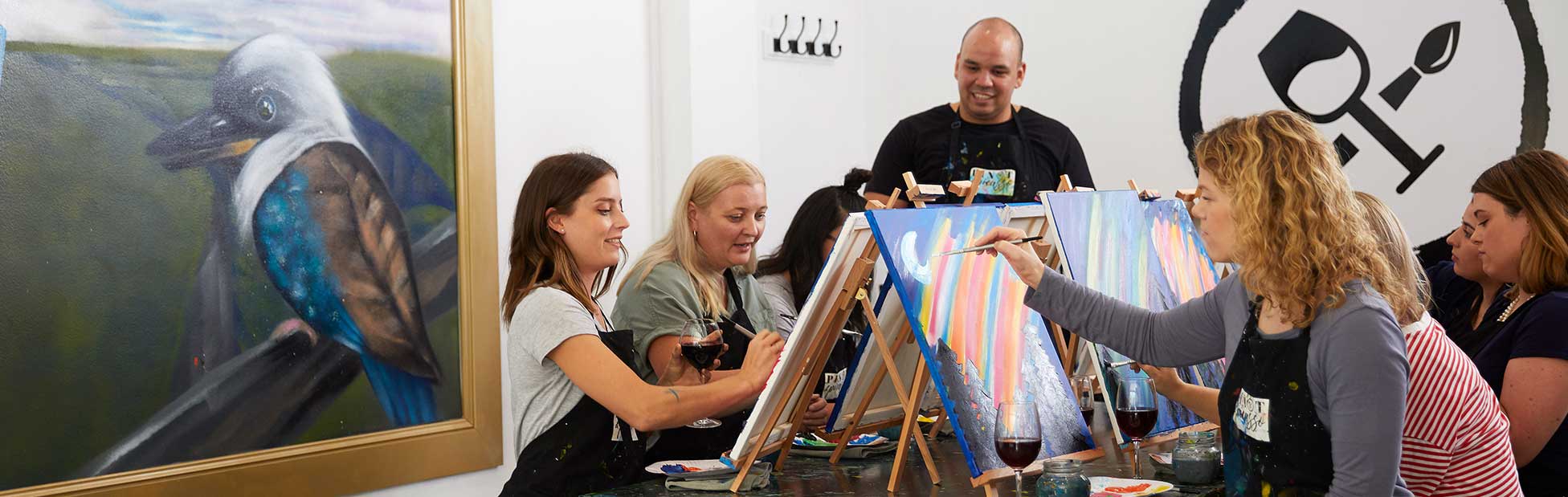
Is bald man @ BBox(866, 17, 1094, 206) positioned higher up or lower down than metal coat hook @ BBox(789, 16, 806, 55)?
lower down

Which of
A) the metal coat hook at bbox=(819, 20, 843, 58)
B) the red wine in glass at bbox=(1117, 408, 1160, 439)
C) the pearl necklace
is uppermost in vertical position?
the metal coat hook at bbox=(819, 20, 843, 58)

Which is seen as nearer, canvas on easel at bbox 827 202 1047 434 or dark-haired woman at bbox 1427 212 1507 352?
canvas on easel at bbox 827 202 1047 434

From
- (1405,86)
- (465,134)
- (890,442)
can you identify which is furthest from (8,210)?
(1405,86)

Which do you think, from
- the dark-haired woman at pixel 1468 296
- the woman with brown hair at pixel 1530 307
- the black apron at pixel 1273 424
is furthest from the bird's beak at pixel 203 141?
the woman with brown hair at pixel 1530 307

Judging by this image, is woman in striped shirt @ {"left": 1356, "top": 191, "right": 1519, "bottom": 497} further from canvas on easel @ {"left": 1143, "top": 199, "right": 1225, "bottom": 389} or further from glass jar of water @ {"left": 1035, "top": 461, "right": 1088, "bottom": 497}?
canvas on easel @ {"left": 1143, "top": 199, "right": 1225, "bottom": 389}

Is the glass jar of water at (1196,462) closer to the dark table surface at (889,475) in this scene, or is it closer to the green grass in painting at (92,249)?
the dark table surface at (889,475)

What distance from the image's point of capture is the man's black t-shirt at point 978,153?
370 cm

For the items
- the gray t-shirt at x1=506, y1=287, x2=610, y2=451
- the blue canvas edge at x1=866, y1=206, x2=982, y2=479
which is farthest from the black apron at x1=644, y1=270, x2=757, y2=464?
the blue canvas edge at x1=866, y1=206, x2=982, y2=479

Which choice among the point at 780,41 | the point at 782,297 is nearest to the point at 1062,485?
the point at 782,297

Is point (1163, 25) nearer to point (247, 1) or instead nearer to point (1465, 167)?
point (1465, 167)

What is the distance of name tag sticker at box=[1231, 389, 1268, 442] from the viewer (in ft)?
6.01

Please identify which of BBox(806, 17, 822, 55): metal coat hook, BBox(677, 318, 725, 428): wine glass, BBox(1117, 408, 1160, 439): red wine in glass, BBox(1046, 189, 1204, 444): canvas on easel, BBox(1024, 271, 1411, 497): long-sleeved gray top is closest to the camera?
BBox(1024, 271, 1411, 497): long-sleeved gray top

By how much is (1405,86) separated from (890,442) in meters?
2.58

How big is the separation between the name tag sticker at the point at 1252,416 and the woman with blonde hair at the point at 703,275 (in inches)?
47.4
